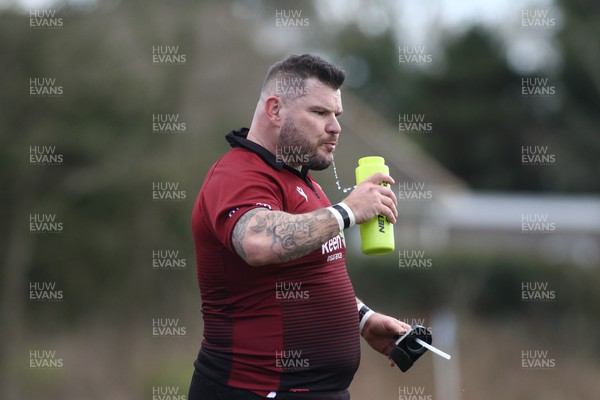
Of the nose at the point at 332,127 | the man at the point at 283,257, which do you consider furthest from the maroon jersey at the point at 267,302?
the nose at the point at 332,127

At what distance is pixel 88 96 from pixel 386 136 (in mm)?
17899

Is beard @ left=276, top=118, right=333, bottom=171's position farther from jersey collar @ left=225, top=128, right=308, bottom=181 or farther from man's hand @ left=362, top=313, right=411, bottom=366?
man's hand @ left=362, top=313, right=411, bottom=366

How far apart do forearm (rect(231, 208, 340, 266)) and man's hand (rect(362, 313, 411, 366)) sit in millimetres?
1021

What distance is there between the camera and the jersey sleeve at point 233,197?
12.5 ft

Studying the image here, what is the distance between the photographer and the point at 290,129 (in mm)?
4246

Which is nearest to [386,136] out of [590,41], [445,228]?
[445,228]

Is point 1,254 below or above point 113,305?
above

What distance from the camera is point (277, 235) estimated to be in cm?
370

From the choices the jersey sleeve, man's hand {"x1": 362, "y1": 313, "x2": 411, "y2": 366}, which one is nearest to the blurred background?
man's hand {"x1": 362, "y1": 313, "x2": 411, "y2": 366}

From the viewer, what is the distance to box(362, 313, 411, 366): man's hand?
4.62 metres

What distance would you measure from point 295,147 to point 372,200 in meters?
0.50

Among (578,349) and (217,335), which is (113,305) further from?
(217,335)

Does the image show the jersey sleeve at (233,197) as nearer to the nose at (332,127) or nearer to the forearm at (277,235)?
the forearm at (277,235)

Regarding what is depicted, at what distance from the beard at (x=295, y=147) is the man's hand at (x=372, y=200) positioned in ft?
1.02
